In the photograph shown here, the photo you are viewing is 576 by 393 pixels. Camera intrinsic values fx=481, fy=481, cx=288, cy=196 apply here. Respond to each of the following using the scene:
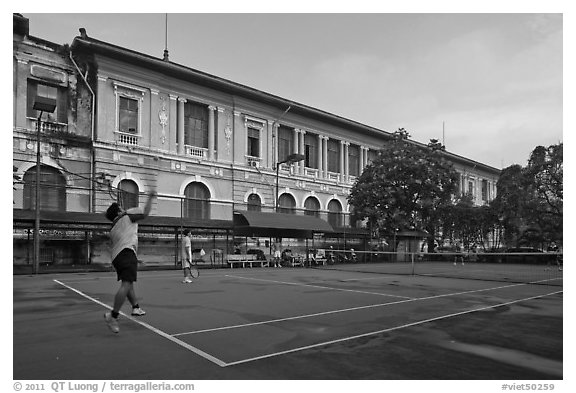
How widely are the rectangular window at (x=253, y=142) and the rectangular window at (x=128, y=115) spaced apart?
9372mm

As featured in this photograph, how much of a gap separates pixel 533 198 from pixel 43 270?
3067cm

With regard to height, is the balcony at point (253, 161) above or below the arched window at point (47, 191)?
above

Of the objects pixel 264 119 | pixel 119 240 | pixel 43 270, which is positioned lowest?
pixel 43 270

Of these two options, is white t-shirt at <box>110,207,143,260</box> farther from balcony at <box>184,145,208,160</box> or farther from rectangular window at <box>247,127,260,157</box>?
rectangular window at <box>247,127,260,157</box>

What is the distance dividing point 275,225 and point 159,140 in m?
9.11

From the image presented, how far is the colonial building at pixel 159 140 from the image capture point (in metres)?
25.5

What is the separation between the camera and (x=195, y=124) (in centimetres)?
3269

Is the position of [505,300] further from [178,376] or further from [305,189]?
[305,189]

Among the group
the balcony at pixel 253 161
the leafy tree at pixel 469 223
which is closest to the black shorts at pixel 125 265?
the balcony at pixel 253 161

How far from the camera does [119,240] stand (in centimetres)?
775

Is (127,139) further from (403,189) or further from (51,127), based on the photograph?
(403,189)

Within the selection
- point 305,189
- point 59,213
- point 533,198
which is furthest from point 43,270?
point 533,198

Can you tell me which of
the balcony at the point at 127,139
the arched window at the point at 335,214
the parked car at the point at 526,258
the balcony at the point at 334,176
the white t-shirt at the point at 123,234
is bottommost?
the parked car at the point at 526,258

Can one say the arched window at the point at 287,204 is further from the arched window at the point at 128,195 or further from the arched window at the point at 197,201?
the arched window at the point at 128,195
